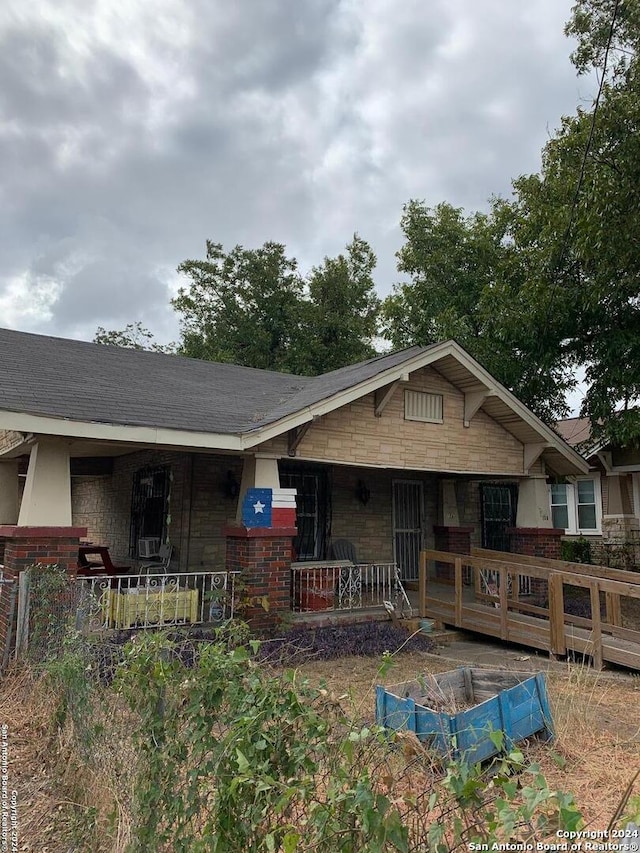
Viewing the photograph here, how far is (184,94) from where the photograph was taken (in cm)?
1073

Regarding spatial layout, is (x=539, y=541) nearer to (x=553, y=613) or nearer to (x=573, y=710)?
(x=553, y=613)

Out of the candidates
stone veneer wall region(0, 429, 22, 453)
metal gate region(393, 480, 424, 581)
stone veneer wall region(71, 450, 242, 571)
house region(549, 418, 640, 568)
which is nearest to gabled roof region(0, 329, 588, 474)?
stone veneer wall region(0, 429, 22, 453)

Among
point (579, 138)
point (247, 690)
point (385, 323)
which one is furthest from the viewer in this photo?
point (385, 323)

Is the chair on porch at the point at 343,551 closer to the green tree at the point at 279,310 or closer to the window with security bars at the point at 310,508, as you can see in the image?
the window with security bars at the point at 310,508

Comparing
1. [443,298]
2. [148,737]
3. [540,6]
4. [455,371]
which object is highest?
[443,298]

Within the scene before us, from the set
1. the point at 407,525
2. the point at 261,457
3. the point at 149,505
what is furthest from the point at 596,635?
the point at 149,505

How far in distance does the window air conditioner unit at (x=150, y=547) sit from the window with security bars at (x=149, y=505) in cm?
7

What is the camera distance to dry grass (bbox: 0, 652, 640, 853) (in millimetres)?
3201

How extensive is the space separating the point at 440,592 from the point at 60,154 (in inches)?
501

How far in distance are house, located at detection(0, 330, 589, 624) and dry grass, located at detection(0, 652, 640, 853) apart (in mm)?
2693

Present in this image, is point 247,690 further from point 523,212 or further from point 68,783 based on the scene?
point 523,212

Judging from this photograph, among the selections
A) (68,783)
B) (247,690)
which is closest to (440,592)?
(68,783)

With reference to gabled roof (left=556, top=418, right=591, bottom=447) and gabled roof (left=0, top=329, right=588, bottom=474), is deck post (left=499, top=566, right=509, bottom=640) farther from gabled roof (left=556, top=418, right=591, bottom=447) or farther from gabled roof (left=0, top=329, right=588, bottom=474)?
gabled roof (left=556, top=418, right=591, bottom=447)

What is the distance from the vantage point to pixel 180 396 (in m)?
9.66
